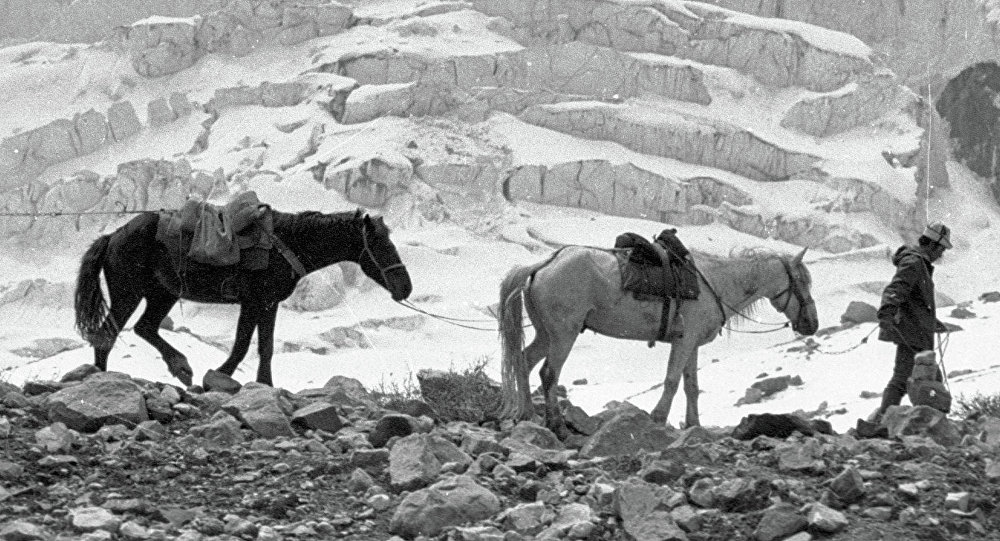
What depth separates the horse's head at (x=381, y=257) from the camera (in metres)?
10.6

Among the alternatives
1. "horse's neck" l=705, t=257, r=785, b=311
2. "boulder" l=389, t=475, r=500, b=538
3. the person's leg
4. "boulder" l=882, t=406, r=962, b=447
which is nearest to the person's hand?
the person's leg

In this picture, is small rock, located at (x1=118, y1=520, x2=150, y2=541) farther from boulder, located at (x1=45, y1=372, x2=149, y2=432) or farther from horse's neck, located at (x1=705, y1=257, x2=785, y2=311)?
horse's neck, located at (x1=705, y1=257, x2=785, y2=311)

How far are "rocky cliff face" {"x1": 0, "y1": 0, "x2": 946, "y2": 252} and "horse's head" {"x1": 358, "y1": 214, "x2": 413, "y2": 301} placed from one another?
40774 mm

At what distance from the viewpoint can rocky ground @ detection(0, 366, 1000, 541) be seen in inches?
220

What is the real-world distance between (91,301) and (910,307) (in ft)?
19.6

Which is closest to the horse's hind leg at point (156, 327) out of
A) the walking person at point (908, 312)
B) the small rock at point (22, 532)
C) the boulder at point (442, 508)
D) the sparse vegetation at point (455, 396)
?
the sparse vegetation at point (455, 396)

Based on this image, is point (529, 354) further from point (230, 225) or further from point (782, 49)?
point (782, 49)

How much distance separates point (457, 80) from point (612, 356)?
24.4 meters

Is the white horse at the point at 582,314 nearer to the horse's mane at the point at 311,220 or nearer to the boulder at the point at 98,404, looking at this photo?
the horse's mane at the point at 311,220

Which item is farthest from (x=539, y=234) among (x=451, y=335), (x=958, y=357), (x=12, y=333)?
(x=958, y=357)

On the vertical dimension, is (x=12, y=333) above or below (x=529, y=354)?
below

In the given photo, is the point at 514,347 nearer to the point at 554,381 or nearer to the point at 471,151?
the point at 554,381

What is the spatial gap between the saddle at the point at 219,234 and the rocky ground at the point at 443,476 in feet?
6.31

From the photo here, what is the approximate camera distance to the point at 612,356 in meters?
40.3
